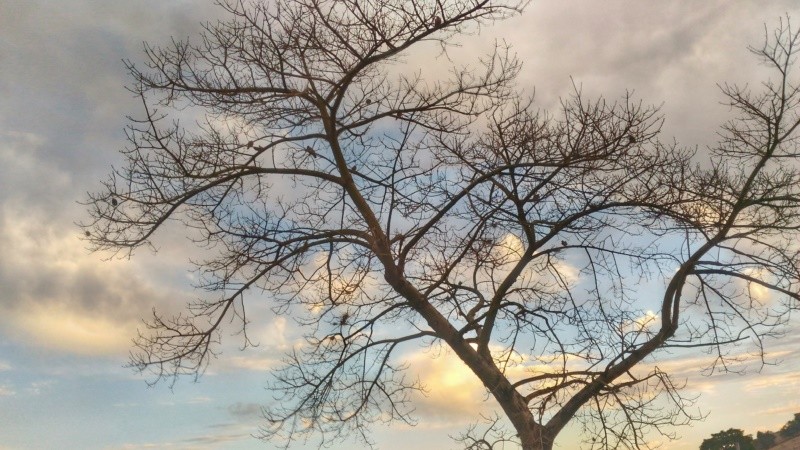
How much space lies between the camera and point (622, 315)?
9.26 meters

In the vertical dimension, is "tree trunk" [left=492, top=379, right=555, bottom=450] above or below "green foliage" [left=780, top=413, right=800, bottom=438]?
below

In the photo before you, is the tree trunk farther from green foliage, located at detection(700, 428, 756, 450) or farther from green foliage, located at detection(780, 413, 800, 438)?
green foliage, located at detection(780, 413, 800, 438)

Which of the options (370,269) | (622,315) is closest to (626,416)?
(622,315)

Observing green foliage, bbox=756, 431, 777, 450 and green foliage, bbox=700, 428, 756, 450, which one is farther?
green foliage, bbox=756, 431, 777, 450

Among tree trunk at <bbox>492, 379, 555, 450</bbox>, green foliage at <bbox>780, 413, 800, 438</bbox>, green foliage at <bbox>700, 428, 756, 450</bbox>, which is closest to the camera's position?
tree trunk at <bbox>492, 379, 555, 450</bbox>

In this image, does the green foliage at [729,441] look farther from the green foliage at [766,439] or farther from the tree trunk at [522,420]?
the tree trunk at [522,420]

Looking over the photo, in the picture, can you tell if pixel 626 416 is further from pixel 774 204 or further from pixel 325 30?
pixel 325 30

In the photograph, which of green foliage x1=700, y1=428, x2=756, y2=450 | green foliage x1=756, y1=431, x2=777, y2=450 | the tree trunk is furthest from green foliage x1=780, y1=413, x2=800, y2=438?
the tree trunk

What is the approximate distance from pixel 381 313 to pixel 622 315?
3.43 meters

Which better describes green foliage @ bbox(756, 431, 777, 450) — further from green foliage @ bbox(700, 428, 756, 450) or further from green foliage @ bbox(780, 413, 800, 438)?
green foliage @ bbox(700, 428, 756, 450)

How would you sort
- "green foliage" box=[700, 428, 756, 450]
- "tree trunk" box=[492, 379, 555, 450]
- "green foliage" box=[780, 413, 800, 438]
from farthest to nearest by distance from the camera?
"green foliage" box=[780, 413, 800, 438] < "green foliage" box=[700, 428, 756, 450] < "tree trunk" box=[492, 379, 555, 450]

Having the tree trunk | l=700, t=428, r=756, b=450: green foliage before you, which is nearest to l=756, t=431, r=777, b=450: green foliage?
l=700, t=428, r=756, b=450: green foliage

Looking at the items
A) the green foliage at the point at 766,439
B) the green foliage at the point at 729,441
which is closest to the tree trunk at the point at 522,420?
the green foliage at the point at 729,441

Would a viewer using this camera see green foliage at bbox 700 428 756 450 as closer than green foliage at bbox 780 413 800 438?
Yes
